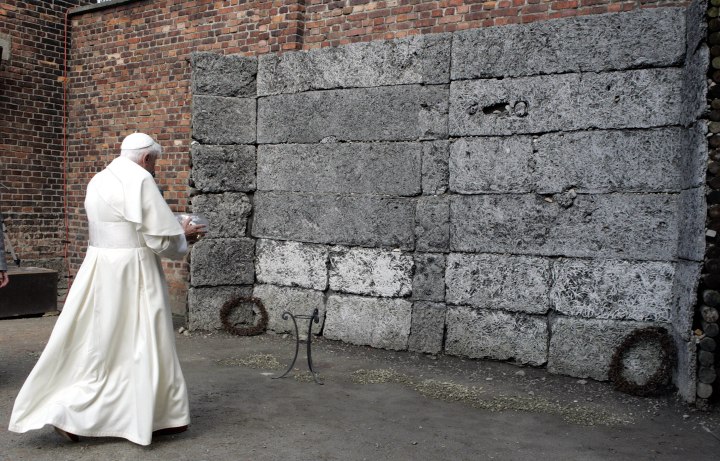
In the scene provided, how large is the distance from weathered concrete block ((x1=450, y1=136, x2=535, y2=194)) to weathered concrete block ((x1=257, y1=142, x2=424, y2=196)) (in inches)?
16.5

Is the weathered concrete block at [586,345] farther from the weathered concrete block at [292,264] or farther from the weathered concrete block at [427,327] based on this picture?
the weathered concrete block at [292,264]

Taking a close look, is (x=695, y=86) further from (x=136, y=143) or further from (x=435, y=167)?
(x=136, y=143)

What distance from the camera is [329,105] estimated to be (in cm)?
736

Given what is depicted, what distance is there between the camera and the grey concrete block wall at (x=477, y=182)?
573cm

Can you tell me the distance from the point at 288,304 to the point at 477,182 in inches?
101

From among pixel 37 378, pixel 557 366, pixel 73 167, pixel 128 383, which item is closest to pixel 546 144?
pixel 557 366

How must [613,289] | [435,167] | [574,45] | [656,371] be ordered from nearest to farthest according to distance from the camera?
1. [656,371]
2. [613,289]
3. [574,45]
4. [435,167]

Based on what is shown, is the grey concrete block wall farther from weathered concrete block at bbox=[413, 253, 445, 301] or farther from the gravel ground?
the gravel ground

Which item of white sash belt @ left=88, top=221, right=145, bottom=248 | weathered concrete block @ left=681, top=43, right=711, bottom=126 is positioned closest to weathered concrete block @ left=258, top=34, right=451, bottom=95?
weathered concrete block @ left=681, top=43, right=711, bottom=126

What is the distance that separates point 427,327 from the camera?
678 centimetres

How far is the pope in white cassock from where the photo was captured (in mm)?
4055

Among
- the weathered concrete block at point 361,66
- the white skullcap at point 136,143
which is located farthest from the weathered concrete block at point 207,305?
the white skullcap at point 136,143

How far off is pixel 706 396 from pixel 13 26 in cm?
1003

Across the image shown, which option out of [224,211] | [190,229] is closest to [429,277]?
[224,211]
